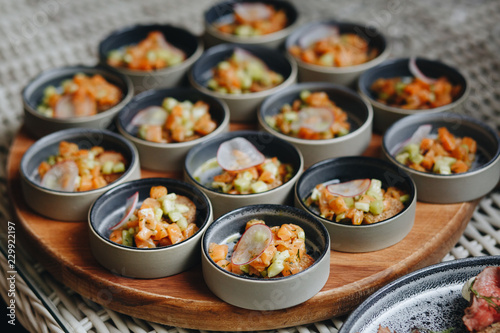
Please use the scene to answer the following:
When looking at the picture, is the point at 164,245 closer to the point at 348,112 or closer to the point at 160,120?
the point at 160,120

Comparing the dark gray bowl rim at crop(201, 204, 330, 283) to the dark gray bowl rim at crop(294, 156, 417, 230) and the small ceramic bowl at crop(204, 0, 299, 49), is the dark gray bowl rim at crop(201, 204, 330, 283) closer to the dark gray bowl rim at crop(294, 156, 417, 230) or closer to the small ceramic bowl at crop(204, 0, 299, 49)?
the dark gray bowl rim at crop(294, 156, 417, 230)

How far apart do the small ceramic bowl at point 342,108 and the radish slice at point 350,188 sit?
0.23m

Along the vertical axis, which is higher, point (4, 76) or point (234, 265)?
point (234, 265)

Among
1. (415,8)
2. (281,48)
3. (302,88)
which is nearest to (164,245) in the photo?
(302,88)

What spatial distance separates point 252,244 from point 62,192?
71 centimetres

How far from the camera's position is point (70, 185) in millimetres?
2154

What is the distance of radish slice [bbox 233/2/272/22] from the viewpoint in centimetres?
320

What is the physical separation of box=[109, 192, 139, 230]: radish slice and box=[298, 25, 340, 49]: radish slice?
1.35 m

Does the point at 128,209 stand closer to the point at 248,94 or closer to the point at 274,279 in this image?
the point at 274,279

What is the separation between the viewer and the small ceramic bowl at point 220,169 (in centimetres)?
203

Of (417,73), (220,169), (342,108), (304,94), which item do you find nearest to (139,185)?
(220,169)

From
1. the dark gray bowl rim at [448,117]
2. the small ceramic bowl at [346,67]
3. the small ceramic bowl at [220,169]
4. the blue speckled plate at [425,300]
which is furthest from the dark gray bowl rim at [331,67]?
the blue speckled plate at [425,300]

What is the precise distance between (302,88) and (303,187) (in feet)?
2.12

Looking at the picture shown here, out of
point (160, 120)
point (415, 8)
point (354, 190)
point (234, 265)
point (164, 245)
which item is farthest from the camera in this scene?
point (415, 8)
